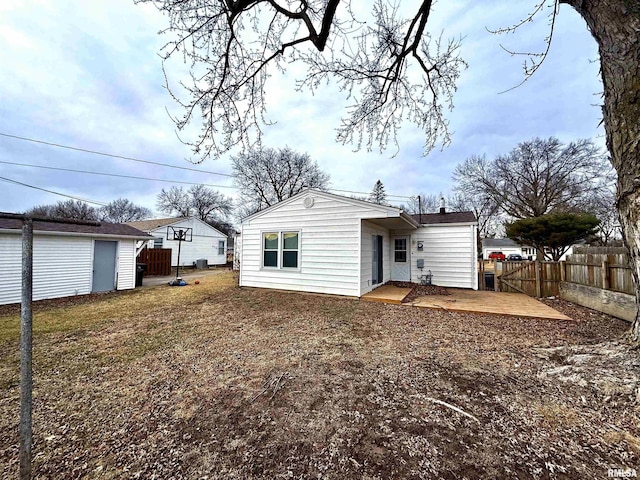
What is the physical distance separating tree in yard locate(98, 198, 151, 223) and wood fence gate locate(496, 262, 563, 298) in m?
42.8

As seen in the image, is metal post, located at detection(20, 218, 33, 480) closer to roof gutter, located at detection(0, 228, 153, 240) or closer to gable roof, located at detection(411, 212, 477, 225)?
roof gutter, located at detection(0, 228, 153, 240)

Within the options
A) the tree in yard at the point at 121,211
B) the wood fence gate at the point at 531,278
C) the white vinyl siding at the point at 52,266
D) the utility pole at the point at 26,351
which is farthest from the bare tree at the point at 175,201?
the utility pole at the point at 26,351

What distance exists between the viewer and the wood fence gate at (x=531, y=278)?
7.77m

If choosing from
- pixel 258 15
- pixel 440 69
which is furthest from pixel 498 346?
pixel 258 15

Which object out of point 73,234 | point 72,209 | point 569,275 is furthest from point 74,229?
point 72,209

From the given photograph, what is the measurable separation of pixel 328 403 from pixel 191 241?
67.4 ft

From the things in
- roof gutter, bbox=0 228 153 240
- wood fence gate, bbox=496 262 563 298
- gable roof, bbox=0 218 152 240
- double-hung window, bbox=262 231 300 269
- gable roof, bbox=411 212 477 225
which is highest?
gable roof, bbox=411 212 477 225

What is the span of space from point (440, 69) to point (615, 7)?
2726 mm

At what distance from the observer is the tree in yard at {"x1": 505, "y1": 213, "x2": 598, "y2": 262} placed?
35.3ft

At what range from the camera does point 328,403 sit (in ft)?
8.09

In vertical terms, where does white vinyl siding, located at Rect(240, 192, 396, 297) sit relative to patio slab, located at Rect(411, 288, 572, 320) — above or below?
above

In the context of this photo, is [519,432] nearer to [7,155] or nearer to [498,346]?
[498,346]

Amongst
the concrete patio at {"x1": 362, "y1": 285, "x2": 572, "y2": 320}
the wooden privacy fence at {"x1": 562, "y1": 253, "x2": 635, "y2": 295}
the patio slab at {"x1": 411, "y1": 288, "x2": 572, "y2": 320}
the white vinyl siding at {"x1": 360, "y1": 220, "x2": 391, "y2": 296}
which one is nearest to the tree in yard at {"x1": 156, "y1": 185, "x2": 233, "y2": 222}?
the white vinyl siding at {"x1": 360, "y1": 220, "x2": 391, "y2": 296}

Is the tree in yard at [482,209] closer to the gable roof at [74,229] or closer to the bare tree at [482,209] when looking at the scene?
the bare tree at [482,209]
